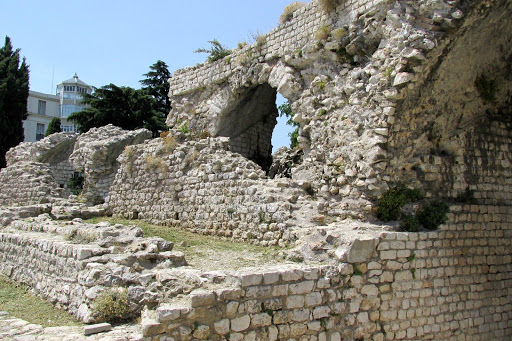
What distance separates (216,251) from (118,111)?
2142 cm

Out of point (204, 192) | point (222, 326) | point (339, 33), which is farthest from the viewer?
point (204, 192)

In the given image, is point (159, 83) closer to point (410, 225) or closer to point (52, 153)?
point (52, 153)

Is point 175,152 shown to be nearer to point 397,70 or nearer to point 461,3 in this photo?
point 397,70

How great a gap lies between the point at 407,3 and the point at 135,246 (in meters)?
6.18

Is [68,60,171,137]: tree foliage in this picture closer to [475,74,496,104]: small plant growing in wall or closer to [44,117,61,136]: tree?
[44,117,61,136]: tree

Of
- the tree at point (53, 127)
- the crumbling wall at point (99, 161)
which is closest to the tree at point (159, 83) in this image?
the tree at point (53, 127)

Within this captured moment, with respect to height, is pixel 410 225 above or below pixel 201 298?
above

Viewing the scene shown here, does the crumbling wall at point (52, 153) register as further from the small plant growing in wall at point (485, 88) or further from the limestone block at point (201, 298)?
the small plant growing in wall at point (485, 88)

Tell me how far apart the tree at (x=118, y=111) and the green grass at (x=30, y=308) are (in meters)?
20.1

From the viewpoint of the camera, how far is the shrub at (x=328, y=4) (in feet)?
32.5

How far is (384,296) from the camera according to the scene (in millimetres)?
6750

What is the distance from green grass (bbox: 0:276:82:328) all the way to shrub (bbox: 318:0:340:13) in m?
7.91

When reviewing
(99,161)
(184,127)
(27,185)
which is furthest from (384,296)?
(27,185)

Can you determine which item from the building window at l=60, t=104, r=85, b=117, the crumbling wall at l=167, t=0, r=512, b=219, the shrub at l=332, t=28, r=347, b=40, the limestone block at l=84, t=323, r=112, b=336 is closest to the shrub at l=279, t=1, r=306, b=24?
the crumbling wall at l=167, t=0, r=512, b=219
